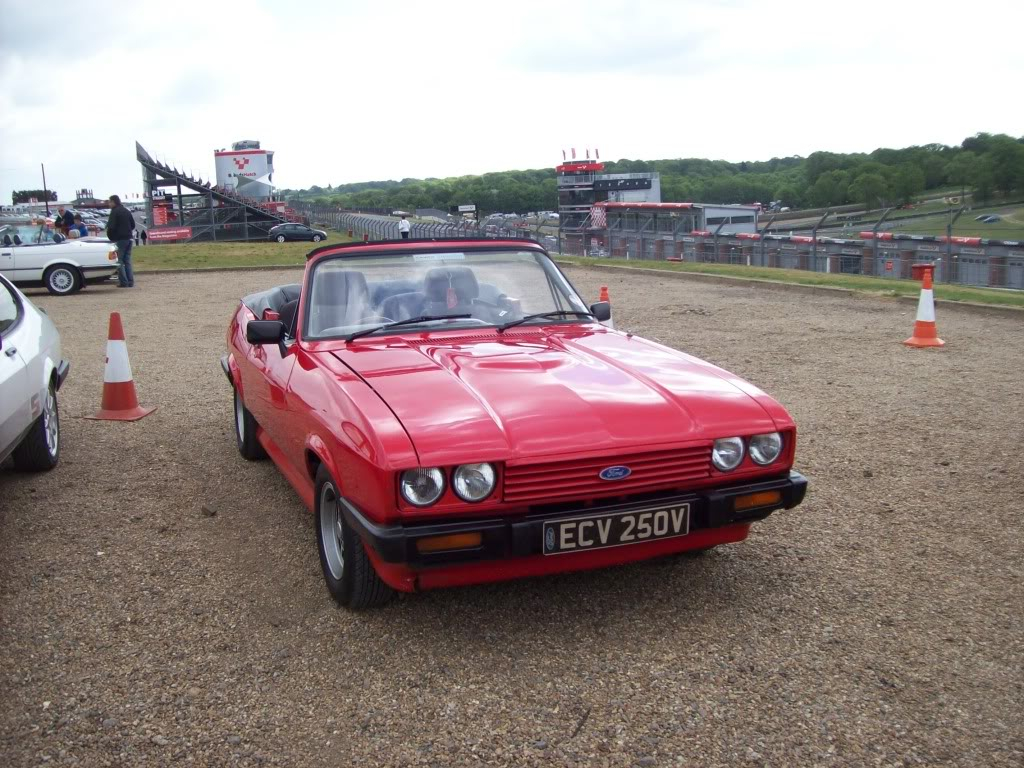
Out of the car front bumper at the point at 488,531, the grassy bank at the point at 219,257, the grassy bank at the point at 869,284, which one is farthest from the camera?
the grassy bank at the point at 219,257

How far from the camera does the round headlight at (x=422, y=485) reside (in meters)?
3.28

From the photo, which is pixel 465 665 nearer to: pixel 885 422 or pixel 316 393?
pixel 316 393

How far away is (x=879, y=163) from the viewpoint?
29.2 meters

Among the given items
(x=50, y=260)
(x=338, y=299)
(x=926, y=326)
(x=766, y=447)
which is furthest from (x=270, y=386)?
(x=50, y=260)

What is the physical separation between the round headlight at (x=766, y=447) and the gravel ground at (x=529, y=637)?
0.60 m

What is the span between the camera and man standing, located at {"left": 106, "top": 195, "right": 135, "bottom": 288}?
18955 mm

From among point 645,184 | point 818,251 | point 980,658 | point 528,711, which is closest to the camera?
point 528,711

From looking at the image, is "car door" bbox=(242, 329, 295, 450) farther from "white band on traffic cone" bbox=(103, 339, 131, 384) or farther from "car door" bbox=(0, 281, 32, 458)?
"white band on traffic cone" bbox=(103, 339, 131, 384)

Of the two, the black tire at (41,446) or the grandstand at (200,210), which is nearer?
the black tire at (41,446)

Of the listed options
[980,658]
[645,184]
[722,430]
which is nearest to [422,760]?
[722,430]

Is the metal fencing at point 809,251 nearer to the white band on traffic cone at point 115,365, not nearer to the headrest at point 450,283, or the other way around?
the white band on traffic cone at point 115,365

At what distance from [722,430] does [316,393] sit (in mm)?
1665

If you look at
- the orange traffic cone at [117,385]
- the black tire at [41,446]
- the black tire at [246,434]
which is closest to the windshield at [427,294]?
the black tire at [246,434]

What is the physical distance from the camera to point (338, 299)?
487 centimetres
